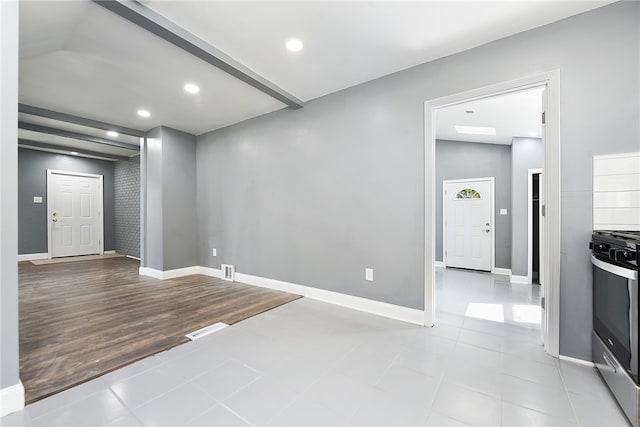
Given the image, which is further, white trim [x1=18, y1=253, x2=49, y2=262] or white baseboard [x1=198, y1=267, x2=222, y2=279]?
white trim [x1=18, y1=253, x2=49, y2=262]

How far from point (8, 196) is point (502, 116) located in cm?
514

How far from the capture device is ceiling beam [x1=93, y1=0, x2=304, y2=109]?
6.32 ft

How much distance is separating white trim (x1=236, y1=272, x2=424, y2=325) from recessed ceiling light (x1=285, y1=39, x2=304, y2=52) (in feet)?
8.73

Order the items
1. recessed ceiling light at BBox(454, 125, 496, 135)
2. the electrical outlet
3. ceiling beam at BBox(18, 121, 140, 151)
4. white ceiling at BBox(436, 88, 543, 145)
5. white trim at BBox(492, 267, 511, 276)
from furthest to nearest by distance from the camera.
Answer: white trim at BBox(492, 267, 511, 276), recessed ceiling light at BBox(454, 125, 496, 135), ceiling beam at BBox(18, 121, 140, 151), white ceiling at BBox(436, 88, 543, 145), the electrical outlet

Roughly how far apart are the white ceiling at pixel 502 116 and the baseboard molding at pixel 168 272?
4.83 meters

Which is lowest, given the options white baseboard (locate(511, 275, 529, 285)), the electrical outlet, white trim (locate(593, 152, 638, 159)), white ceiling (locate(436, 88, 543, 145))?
white baseboard (locate(511, 275, 529, 285))

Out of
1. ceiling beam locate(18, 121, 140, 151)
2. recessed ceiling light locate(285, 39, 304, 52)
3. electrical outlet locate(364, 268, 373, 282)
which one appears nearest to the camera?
recessed ceiling light locate(285, 39, 304, 52)

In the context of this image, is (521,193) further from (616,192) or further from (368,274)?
(368,274)

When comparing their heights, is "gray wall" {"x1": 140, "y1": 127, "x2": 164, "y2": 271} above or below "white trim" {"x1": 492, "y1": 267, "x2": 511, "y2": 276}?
above

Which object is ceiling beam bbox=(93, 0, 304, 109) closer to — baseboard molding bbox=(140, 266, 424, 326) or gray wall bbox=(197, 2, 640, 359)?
gray wall bbox=(197, 2, 640, 359)

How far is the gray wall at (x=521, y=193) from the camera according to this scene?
4.70 m

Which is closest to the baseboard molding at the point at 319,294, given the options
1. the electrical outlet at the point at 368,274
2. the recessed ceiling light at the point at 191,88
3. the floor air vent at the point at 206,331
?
the electrical outlet at the point at 368,274

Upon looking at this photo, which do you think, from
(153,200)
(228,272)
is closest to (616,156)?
(228,272)

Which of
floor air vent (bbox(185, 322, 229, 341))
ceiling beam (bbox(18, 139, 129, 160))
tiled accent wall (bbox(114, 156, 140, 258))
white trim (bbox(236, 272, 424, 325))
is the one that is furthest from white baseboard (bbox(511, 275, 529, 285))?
ceiling beam (bbox(18, 139, 129, 160))
